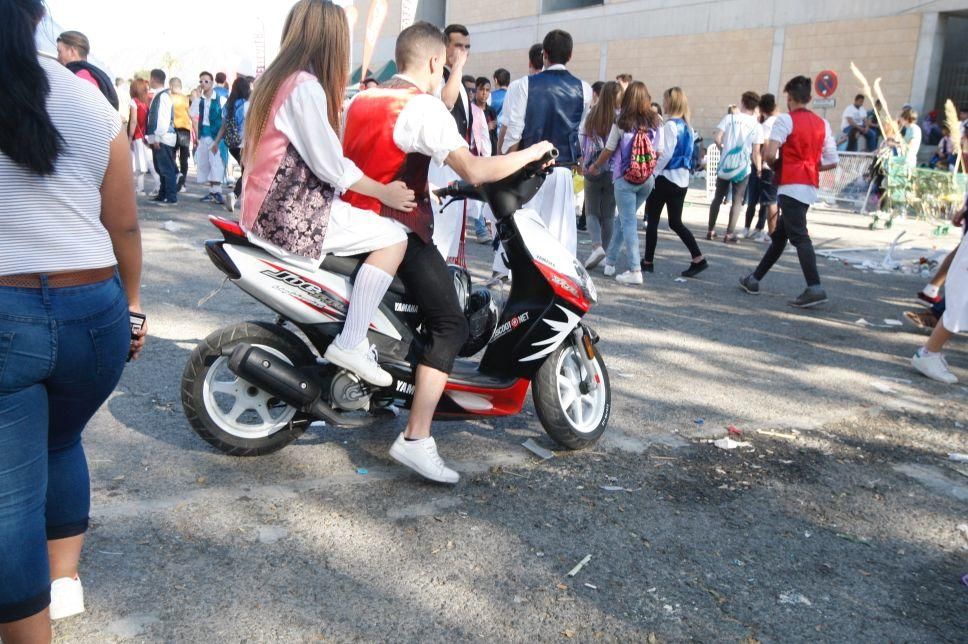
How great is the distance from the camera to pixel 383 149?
11.5 feet

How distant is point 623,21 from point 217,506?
108 feet

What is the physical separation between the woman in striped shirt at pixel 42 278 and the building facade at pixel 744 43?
2584 cm

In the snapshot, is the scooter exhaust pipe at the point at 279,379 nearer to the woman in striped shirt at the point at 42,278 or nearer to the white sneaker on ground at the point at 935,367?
the woman in striped shirt at the point at 42,278

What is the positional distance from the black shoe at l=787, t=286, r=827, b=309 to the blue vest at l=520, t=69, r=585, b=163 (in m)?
2.57

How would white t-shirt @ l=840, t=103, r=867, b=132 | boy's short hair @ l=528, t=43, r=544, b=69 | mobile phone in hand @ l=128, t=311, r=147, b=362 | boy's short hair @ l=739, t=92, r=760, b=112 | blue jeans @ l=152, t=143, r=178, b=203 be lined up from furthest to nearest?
white t-shirt @ l=840, t=103, r=867, b=132, blue jeans @ l=152, t=143, r=178, b=203, boy's short hair @ l=739, t=92, r=760, b=112, boy's short hair @ l=528, t=43, r=544, b=69, mobile phone in hand @ l=128, t=311, r=147, b=362

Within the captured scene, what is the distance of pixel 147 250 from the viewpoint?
8.64 metres

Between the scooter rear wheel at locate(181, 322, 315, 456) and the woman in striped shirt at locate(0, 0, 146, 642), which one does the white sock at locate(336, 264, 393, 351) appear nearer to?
the scooter rear wheel at locate(181, 322, 315, 456)

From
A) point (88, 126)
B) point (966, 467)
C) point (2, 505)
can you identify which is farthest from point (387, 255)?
point (966, 467)

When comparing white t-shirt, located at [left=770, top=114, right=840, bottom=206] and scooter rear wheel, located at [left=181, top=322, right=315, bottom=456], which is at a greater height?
white t-shirt, located at [left=770, top=114, right=840, bottom=206]

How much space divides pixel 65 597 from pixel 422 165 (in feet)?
7.00

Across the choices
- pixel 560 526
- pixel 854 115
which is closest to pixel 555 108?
pixel 560 526

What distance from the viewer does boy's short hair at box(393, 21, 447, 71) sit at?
361 centimetres

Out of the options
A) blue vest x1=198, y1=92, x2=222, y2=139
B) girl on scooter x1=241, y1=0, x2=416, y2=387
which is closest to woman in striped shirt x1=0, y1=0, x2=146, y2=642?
girl on scooter x1=241, y1=0, x2=416, y2=387

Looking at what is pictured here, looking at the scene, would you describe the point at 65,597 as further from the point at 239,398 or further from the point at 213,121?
the point at 213,121
